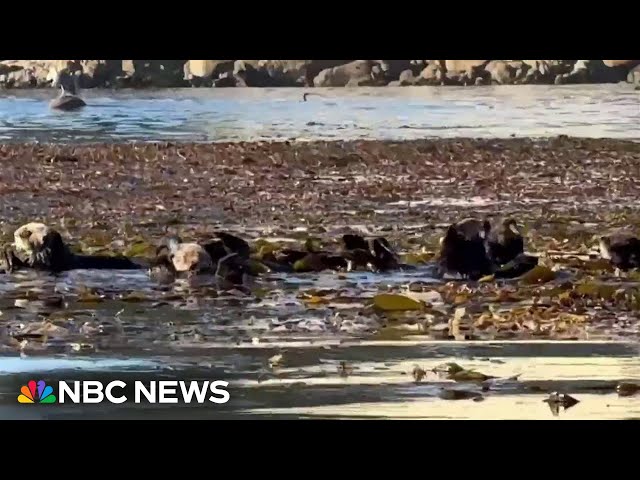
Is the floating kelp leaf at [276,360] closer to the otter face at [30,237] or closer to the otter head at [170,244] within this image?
the otter head at [170,244]

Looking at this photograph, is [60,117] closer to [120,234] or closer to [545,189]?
[120,234]

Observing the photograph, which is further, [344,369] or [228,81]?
[228,81]

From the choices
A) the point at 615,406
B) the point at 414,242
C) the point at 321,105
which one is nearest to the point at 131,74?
the point at 321,105

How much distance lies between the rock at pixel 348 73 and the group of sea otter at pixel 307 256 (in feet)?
1.79

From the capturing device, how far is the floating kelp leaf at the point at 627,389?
3451 mm

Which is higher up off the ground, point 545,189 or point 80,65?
point 80,65

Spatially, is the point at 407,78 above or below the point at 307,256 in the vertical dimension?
above

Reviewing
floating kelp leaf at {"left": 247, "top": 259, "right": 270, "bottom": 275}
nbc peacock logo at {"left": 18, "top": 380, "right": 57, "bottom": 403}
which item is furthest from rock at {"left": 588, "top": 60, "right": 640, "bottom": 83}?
nbc peacock logo at {"left": 18, "top": 380, "right": 57, "bottom": 403}

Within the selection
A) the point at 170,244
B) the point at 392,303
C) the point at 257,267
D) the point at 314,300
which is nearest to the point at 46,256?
the point at 170,244

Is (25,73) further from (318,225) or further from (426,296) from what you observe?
(426,296)

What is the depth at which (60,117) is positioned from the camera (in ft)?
11.6

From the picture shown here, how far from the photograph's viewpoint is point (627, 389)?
3.45 metres

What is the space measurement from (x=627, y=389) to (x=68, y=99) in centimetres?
220
